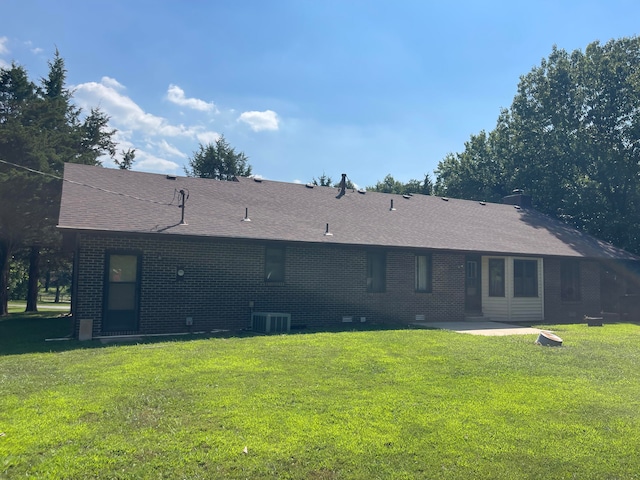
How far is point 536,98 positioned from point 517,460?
33.2m

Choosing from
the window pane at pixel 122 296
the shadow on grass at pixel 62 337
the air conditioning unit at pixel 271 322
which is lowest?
the shadow on grass at pixel 62 337

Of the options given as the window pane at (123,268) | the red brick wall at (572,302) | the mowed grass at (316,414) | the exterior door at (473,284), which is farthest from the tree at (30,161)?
the red brick wall at (572,302)

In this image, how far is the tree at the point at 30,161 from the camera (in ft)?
63.2

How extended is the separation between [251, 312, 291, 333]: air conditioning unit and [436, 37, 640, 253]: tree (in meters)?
23.2

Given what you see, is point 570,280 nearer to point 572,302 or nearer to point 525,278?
point 572,302

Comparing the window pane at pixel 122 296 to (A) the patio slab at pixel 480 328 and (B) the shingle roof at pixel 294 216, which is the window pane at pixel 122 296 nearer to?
(B) the shingle roof at pixel 294 216

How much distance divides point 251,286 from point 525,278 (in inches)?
427

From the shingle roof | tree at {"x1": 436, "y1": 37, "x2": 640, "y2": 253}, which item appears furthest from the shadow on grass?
tree at {"x1": 436, "y1": 37, "x2": 640, "y2": 253}

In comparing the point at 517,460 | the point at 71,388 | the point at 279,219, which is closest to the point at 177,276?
the point at 279,219

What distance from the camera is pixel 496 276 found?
17734 millimetres

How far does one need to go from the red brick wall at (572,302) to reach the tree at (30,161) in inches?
759

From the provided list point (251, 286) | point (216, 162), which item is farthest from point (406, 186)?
point (251, 286)

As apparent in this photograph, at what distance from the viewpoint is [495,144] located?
37.2 meters

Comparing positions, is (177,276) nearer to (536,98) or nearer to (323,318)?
(323,318)
